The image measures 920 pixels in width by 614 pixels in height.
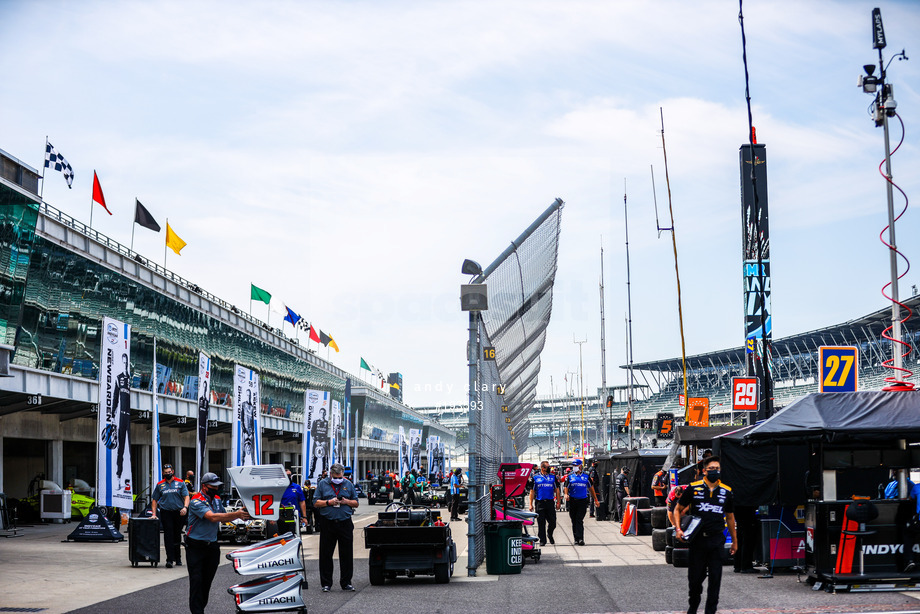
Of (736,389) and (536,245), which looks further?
(736,389)

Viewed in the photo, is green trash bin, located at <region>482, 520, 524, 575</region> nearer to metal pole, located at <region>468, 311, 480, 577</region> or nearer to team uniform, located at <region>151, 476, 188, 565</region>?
metal pole, located at <region>468, 311, 480, 577</region>

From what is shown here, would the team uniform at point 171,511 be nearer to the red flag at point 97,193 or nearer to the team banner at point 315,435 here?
the team banner at point 315,435

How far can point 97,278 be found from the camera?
37.9 metres

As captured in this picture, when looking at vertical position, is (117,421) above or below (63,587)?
above

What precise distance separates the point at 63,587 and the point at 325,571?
393 cm

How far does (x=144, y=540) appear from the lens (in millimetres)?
17984

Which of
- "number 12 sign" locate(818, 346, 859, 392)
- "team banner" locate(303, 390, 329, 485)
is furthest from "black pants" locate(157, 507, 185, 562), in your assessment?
"team banner" locate(303, 390, 329, 485)

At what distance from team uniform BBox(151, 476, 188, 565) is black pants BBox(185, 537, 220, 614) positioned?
8.03 metres

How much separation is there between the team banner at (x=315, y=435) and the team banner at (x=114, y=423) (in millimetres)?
12139

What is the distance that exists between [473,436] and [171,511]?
237 inches

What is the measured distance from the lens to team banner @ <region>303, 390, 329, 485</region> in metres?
35.8

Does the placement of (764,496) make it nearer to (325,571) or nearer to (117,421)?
(325,571)

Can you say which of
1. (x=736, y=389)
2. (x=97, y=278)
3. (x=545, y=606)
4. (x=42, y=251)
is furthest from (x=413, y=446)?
(x=545, y=606)

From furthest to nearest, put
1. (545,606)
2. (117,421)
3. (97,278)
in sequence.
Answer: (97,278) < (117,421) < (545,606)
